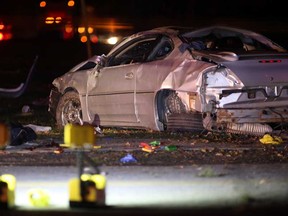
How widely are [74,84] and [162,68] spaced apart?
2.03 metres

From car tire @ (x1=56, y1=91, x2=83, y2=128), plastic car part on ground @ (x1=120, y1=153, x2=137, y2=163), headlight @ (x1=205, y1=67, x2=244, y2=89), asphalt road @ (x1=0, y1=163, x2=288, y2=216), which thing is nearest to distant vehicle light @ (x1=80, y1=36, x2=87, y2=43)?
car tire @ (x1=56, y1=91, x2=83, y2=128)

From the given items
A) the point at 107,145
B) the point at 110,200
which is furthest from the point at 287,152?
the point at 110,200

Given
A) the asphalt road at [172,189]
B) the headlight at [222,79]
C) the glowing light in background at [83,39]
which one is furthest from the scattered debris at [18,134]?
the glowing light in background at [83,39]

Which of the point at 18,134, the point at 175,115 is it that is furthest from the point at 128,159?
the point at 18,134

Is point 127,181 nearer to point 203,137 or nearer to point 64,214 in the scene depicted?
point 64,214

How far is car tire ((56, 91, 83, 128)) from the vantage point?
12.9 meters

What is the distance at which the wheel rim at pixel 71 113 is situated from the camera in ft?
42.2

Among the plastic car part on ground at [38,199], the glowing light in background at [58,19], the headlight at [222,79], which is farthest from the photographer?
the glowing light in background at [58,19]

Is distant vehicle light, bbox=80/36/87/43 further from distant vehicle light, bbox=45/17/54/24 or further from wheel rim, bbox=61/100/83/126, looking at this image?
wheel rim, bbox=61/100/83/126

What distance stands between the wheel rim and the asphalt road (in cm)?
357

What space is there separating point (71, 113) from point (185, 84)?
2775 millimetres

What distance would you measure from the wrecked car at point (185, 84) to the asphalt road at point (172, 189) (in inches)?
65.5

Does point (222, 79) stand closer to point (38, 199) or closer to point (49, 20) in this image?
point (38, 199)

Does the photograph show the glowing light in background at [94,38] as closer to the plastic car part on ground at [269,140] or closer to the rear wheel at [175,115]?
the rear wheel at [175,115]
